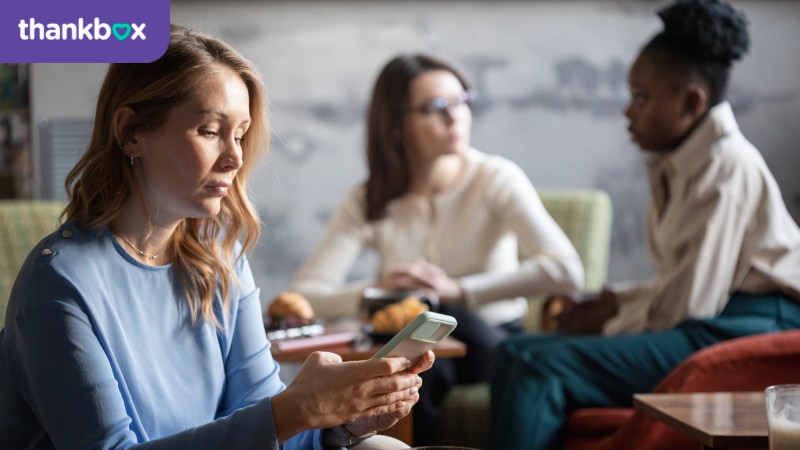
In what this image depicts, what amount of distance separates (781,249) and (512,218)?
0.98 m

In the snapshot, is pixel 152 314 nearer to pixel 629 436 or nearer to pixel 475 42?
pixel 629 436

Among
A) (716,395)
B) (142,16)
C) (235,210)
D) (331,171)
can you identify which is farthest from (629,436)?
(331,171)

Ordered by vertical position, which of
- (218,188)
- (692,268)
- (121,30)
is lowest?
(692,268)

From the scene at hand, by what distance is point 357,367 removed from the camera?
49.6 inches

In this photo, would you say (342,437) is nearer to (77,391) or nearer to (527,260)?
(77,391)

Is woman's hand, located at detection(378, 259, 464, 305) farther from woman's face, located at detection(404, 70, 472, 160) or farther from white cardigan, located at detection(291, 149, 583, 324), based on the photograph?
woman's face, located at detection(404, 70, 472, 160)

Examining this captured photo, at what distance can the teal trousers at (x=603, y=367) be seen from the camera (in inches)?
90.4

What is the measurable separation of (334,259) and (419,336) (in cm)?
197

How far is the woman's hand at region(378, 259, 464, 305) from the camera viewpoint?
2818 mm

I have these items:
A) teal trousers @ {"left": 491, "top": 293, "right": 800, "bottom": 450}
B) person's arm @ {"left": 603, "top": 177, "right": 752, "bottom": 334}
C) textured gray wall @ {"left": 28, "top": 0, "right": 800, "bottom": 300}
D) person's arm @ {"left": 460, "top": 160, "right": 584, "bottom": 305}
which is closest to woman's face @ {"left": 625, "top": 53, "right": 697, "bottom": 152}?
person's arm @ {"left": 603, "top": 177, "right": 752, "bottom": 334}

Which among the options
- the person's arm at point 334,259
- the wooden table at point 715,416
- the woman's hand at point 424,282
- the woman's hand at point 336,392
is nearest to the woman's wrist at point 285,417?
the woman's hand at point 336,392

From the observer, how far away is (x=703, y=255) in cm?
231

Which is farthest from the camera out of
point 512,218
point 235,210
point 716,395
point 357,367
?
point 512,218

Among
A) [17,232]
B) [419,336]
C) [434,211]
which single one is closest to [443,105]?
[434,211]
